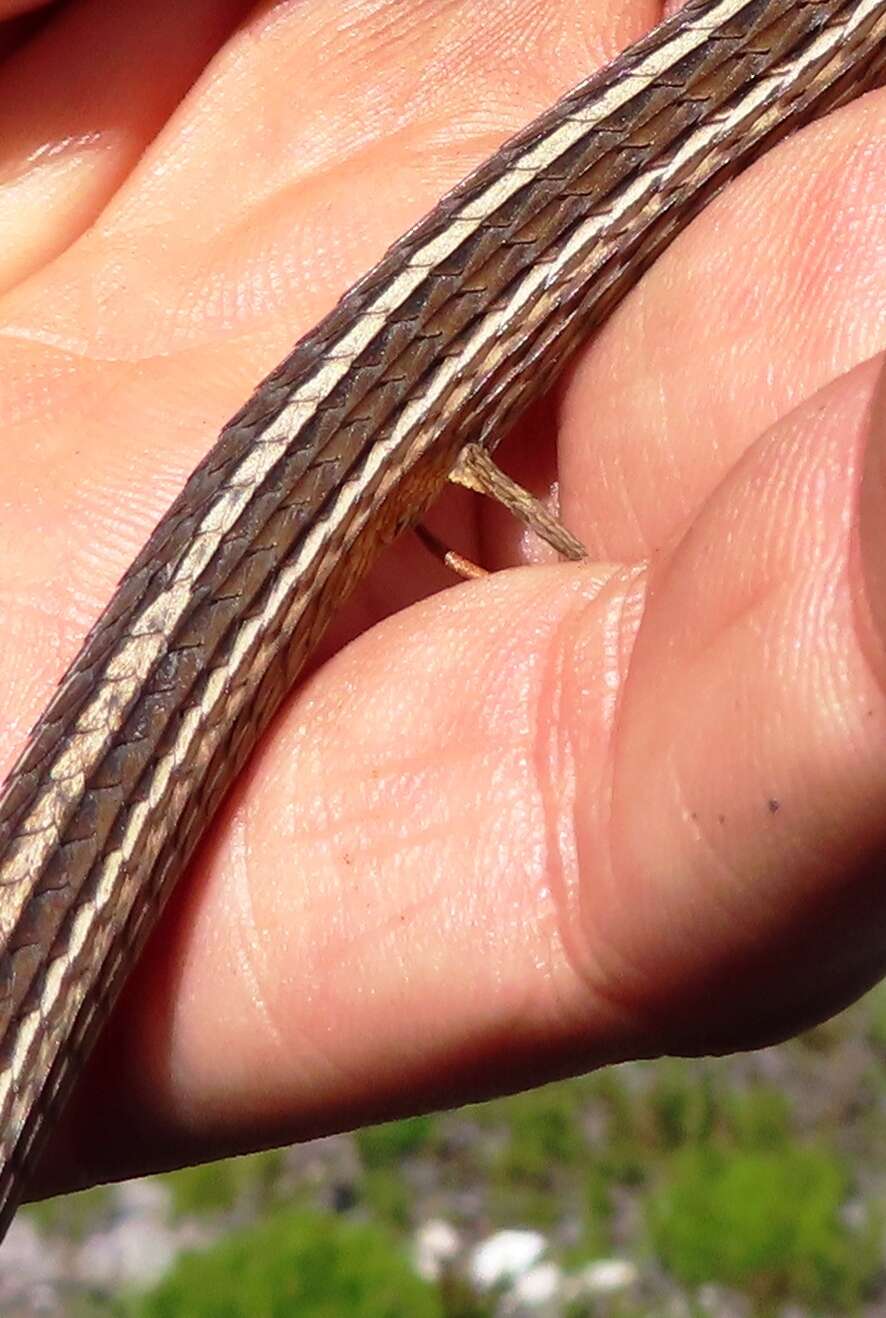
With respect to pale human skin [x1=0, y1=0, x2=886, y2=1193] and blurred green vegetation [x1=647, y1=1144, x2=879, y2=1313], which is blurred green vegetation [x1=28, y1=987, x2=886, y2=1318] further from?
pale human skin [x1=0, y1=0, x2=886, y2=1193]

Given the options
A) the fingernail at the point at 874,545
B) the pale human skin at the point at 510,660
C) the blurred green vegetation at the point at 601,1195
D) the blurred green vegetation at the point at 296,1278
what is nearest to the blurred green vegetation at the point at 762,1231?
the blurred green vegetation at the point at 601,1195

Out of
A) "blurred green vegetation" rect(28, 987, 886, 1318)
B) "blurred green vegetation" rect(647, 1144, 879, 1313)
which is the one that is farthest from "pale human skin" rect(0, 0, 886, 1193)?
"blurred green vegetation" rect(647, 1144, 879, 1313)

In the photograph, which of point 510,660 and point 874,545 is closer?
point 874,545

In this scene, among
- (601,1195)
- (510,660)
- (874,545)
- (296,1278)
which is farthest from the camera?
(601,1195)

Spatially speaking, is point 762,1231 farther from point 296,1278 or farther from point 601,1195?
point 296,1278

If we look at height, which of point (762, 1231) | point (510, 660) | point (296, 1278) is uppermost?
point (510, 660)

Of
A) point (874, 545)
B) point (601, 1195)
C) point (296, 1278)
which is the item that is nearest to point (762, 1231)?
point (601, 1195)

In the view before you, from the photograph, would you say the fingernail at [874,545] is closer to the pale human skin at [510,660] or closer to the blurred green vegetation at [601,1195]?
the pale human skin at [510,660]

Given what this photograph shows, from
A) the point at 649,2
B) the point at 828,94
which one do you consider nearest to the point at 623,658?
the point at 828,94

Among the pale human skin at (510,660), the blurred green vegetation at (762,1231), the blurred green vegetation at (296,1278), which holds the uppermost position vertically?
the pale human skin at (510,660)
